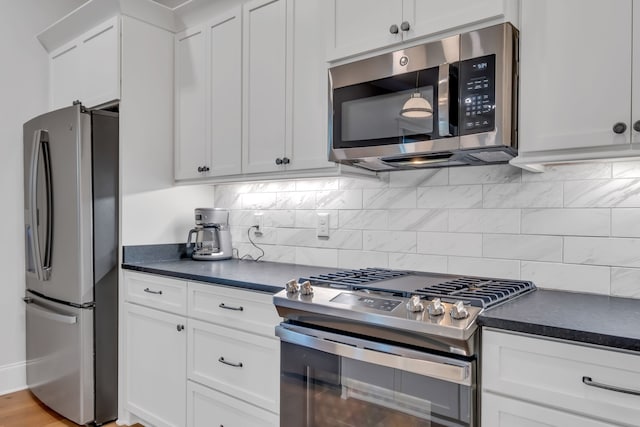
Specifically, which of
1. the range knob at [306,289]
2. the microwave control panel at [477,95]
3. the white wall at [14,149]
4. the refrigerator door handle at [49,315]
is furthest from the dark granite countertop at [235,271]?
the white wall at [14,149]

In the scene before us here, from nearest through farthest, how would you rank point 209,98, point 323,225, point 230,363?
1. point 230,363
2. point 323,225
3. point 209,98

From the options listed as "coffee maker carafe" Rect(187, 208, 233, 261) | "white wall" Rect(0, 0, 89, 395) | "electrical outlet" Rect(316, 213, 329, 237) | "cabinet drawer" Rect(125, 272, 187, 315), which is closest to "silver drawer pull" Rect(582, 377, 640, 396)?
"electrical outlet" Rect(316, 213, 329, 237)

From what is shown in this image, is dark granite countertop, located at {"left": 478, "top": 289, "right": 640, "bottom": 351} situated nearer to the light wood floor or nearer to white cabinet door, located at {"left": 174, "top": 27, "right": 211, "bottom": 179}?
white cabinet door, located at {"left": 174, "top": 27, "right": 211, "bottom": 179}

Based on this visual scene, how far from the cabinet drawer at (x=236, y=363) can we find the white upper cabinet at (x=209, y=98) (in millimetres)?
890

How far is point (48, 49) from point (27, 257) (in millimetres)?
1480

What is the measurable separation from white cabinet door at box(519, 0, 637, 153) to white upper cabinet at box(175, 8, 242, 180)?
148 centimetres

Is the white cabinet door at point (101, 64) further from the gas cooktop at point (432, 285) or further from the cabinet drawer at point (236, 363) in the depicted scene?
the gas cooktop at point (432, 285)

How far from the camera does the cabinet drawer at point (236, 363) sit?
6.03 feet

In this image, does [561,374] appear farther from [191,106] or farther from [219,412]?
[191,106]

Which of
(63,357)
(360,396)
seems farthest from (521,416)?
(63,357)

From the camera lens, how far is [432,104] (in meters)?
1.64

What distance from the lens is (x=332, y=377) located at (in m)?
1.57

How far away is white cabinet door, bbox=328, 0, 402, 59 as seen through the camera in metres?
1.78

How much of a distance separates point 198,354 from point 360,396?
96 centimetres
